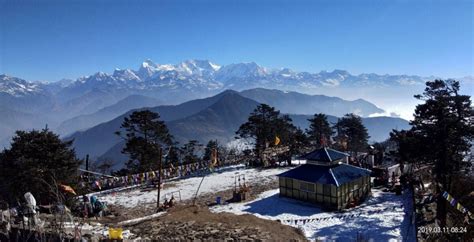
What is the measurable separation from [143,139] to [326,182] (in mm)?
28072

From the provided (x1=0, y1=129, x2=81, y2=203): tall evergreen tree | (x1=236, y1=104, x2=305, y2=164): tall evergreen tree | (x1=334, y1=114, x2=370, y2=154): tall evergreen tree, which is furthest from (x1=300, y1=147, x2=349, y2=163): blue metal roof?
(x1=334, y1=114, x2=370, y2=154): tall evergreen tree

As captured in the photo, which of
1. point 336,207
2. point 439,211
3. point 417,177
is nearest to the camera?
point 439,211

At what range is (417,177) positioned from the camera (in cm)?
3116

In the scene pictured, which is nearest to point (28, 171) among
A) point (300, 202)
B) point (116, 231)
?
point (116, 231)

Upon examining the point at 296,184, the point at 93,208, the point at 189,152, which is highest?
the point at 189,152

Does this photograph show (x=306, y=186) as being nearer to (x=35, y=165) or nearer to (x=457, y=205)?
(x=457, y=205)

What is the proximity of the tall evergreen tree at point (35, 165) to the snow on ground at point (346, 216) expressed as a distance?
1205 cm

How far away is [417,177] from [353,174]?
667cm

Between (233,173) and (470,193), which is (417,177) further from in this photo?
(233,173)

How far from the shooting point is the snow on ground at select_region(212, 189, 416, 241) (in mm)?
21078

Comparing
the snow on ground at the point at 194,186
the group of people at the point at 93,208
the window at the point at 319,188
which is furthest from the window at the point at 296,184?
the group of people at the point at 93,208

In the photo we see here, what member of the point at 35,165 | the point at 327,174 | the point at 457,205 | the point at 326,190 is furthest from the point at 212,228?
the point at 35,165

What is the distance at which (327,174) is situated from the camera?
28.0 m

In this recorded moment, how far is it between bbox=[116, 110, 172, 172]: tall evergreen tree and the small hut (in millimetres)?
22091
